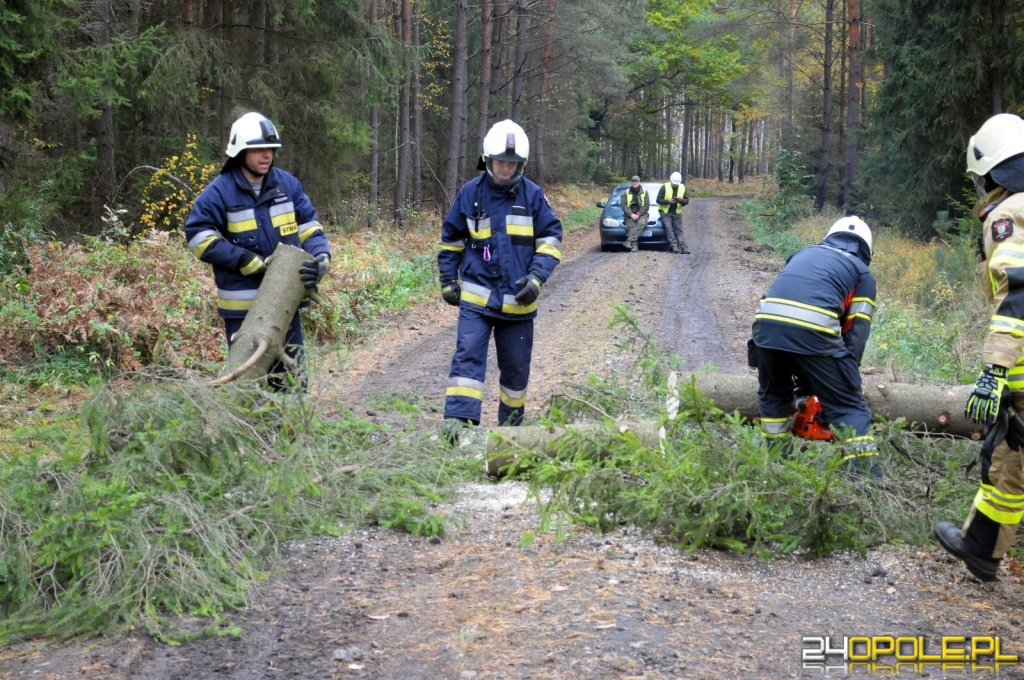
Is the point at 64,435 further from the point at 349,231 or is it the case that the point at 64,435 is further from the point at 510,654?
the point at 349,231

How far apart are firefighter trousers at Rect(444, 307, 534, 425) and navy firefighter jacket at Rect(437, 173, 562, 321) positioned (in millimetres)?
103

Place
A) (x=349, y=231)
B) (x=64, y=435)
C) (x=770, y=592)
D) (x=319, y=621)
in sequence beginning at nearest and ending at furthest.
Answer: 1. (x=319, y=621)
2. (x=770, y=592)
3. (x=64, y=435)
4. (x=349, y=231)

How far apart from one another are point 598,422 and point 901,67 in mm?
17974

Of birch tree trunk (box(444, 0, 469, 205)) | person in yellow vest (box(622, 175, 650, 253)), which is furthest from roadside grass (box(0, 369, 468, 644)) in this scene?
person in yellow vest (box(622, 175, 650, 253))

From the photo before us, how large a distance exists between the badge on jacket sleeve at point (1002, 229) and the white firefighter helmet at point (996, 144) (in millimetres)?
362

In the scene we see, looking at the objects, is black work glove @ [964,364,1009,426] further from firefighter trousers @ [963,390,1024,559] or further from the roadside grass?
the roadside grass

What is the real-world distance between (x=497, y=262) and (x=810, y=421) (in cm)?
233

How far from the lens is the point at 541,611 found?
3803 millimetres

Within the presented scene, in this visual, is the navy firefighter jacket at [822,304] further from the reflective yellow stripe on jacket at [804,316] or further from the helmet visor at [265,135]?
the helmet visor at [265,135]

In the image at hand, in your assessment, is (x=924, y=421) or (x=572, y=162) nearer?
(x=924, y=421)

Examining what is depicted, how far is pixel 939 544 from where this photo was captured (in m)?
4.74

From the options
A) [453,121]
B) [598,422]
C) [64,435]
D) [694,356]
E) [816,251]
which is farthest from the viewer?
[453,121]

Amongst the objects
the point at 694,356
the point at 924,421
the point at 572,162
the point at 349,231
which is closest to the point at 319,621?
the point at 924,421

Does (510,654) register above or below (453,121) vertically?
below
